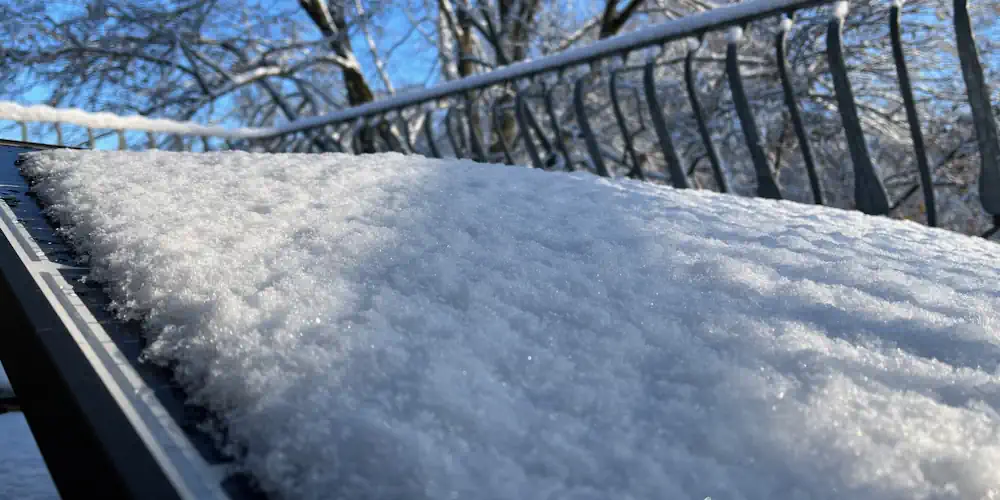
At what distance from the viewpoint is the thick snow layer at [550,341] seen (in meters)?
0.54

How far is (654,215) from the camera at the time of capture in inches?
49.1

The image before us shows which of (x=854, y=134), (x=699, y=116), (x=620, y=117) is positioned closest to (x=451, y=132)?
(x=620, y=117)

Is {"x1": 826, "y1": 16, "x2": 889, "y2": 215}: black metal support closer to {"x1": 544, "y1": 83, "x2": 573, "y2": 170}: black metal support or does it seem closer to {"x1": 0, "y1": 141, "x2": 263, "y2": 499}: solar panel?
{"x1": 544, "y1": 83, "x2": 573, "y2": 170}: black metal support

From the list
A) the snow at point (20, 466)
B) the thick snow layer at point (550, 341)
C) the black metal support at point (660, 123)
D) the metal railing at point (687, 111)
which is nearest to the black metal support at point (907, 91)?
the metal railing at point (687, 111)

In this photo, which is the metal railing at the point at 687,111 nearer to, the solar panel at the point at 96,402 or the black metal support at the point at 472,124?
the black metal support at the point at 472,124

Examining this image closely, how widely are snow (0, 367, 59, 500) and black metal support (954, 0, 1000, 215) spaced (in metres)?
2.41

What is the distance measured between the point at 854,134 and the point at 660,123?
27.5 inches

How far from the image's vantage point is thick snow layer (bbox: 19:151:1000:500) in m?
0.54

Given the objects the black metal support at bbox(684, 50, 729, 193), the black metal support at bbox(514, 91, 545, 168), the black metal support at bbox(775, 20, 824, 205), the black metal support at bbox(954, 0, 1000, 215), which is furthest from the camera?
the black metal support at bbox(514, 91, 545, 168)

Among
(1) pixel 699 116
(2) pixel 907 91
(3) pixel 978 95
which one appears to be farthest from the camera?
(1) pixel 699 116

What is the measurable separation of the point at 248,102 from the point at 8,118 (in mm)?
6623

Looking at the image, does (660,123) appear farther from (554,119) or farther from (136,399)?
(136,399)

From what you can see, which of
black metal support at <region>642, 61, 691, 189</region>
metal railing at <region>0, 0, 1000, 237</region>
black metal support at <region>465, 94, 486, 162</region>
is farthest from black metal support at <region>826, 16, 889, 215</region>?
black metal support at <region>465, 94, 486, 162</region>

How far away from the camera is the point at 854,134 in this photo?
2053 millimetres
